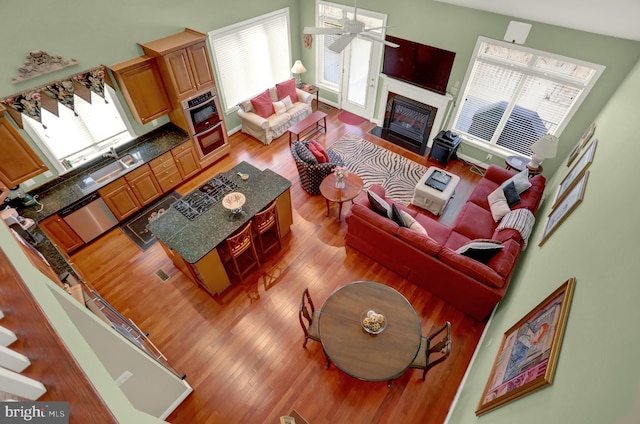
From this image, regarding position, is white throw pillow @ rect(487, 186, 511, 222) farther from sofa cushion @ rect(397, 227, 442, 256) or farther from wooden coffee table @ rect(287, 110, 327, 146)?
wooden coffee table @ rect(287, 110, 327, 146)

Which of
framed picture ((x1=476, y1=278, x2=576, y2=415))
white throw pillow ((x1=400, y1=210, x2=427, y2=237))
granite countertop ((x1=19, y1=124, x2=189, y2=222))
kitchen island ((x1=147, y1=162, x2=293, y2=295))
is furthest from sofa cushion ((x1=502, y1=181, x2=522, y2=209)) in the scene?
granite countertop ((x1=19, y1=124, x2=189, y2=222))

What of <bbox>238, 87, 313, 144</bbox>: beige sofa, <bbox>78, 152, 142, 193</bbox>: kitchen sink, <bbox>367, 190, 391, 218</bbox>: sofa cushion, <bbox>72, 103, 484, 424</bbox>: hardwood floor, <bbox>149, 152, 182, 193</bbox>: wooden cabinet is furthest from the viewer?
<bbox>238, 87, 313, 144</bbox>: beige sofa

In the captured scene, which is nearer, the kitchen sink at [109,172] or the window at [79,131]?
the window at [79,131]

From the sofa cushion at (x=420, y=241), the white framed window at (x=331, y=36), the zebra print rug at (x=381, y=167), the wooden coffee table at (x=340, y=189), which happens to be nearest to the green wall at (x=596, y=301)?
the sofa cushion at (x=420, y=241)

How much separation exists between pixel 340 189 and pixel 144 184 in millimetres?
3553

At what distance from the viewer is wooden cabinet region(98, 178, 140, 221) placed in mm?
5051

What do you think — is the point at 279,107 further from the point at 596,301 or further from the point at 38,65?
the point at 596,301

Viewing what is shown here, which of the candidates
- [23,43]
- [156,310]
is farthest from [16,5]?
[156,310]

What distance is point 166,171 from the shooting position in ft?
19.0

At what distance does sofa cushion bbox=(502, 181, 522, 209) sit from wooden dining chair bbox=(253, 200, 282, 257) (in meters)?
3.65

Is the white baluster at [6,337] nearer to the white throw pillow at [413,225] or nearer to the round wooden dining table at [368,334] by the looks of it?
the round wooden dining table at [368,334]

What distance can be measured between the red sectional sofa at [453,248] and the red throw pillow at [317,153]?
124 cm

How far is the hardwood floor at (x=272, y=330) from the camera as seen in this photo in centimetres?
359

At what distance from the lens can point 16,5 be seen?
378 centimetres
